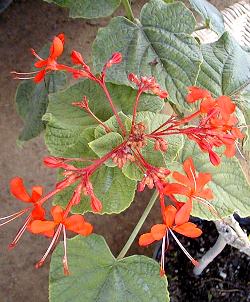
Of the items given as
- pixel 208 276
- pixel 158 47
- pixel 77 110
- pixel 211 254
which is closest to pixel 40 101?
pixel 77 110

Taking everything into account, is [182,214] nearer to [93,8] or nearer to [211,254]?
[93,8]

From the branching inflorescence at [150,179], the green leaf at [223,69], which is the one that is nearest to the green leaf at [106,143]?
the branching inflorescence at [150,179]

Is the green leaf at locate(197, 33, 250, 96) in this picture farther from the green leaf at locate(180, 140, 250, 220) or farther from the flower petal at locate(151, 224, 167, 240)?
the flower petal at locate(151, 224, 167, 240)

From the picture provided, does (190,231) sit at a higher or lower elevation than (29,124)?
higher

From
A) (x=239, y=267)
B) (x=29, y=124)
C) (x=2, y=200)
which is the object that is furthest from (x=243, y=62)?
(x=2, y=200)

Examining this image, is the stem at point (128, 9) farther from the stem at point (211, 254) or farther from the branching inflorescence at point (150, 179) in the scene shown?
the stem at point (211, 254)

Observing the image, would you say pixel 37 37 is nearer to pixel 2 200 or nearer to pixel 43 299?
pixel 2 200

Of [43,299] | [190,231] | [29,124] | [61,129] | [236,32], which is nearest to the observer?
[190,231]
